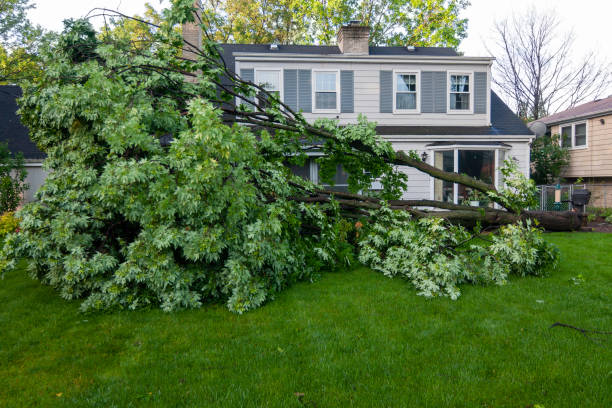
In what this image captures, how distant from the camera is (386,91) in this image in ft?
44.0

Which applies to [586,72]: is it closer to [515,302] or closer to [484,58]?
[484,58]

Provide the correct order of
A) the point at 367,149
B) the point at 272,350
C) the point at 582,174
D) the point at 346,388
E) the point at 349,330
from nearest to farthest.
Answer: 1. the point at 346,388
2. the point at 272,350
3. the point at 349,330
4. the point at 367,149
5. the point at 582,174

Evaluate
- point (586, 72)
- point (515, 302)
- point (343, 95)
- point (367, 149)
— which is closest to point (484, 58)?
point (343, 95)

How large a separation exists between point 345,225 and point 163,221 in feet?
10.5

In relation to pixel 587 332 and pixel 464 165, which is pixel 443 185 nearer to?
pixel 464 165

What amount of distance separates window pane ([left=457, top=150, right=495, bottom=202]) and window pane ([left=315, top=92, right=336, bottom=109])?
4664 millimetres

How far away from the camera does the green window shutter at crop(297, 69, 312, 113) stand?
13000 mm

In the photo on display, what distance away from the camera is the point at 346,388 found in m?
2.77

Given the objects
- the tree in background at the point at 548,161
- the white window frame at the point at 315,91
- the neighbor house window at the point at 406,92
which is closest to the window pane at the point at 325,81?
the white window frame at the point at 315,91

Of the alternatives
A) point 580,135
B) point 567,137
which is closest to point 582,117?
point 580,135

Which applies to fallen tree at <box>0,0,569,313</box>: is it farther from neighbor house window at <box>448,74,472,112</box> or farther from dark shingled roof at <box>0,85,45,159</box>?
dark shingled roof at <box>0,85,45,159</box>

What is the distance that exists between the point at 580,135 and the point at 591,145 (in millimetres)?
971

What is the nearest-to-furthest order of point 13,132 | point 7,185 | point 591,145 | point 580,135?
1. point 7,185
2. point 13,132
3. point 591,145
4. point 580,135

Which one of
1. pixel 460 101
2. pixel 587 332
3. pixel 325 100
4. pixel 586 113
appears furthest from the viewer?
pixel 586 113
